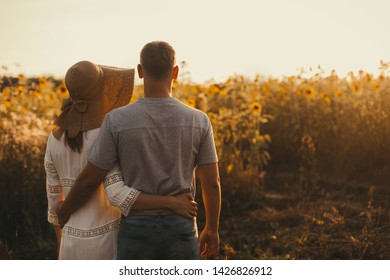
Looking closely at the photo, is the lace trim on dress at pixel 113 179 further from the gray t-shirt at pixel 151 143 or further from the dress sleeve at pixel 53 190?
the dress sleeve at pixel 53 190

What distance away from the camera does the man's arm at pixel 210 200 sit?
7.45ft

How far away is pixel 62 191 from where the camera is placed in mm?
2424

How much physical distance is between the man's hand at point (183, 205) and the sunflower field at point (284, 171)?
59.5 inches

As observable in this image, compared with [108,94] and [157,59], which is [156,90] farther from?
[108,94]

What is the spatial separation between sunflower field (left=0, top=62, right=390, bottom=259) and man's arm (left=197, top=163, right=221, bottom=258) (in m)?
1.32

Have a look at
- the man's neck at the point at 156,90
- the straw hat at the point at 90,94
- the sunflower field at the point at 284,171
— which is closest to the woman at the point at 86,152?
Result: the straw hat at the point at 90,94

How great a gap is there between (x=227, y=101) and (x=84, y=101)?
15.7 ft

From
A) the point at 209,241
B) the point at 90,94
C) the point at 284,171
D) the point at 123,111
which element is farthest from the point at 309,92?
the point at 123,111

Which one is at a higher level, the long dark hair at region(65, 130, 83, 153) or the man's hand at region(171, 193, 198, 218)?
the long dark hair at region(65, 130, 83, 153)

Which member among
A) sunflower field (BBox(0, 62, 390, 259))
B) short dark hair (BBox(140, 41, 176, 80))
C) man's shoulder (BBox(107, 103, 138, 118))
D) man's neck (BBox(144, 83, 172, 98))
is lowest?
sunflower field (BBox(0, 62, 390, 259))

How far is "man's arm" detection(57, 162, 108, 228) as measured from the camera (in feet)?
7.14

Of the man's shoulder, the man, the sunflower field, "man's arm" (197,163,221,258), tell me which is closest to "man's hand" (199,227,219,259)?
"man's arm" (197,163,221,258)

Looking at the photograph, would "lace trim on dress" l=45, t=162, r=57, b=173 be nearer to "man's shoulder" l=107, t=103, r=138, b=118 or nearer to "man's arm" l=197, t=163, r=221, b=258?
"man's shoulder" l=107, t=103, r=138, b=118
